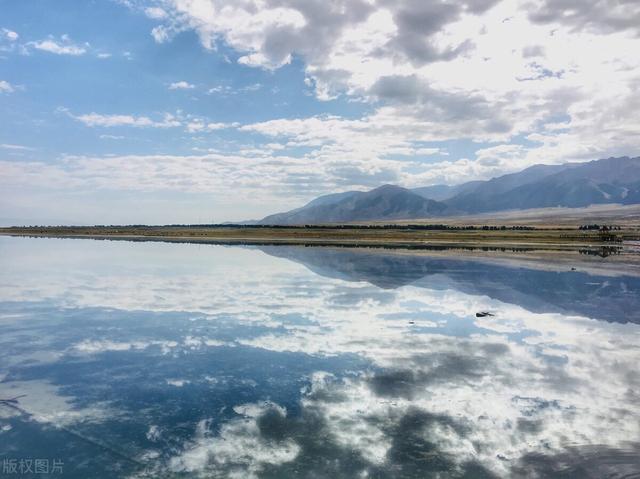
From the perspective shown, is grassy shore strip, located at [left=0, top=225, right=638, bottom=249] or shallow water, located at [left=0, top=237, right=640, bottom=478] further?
grassy shore strip, located at [left=0, top=225, right=638, bottom=249]

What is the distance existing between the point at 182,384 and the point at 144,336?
668 cm

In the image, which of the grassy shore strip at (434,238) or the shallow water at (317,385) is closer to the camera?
the shallow water at (317,385)

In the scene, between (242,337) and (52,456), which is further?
(242,337)

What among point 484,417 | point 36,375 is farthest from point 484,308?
point 36,375

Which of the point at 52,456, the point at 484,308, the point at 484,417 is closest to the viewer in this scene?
the point at 52,456

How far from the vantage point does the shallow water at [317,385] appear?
9906 mm

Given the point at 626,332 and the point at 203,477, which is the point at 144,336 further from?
the point at 626,332

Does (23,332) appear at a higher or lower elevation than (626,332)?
higher

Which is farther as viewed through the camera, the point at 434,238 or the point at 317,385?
the point at 434,238

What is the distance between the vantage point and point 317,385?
46.5 ft

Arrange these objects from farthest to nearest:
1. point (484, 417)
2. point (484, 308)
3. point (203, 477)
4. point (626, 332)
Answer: point (484, 308), point (626, 332), point (484, 417), point (203, 477)

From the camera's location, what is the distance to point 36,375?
591 inches

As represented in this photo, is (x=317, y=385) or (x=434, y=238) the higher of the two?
(x=317, y=385)

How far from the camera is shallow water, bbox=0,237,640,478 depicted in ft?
32.5
